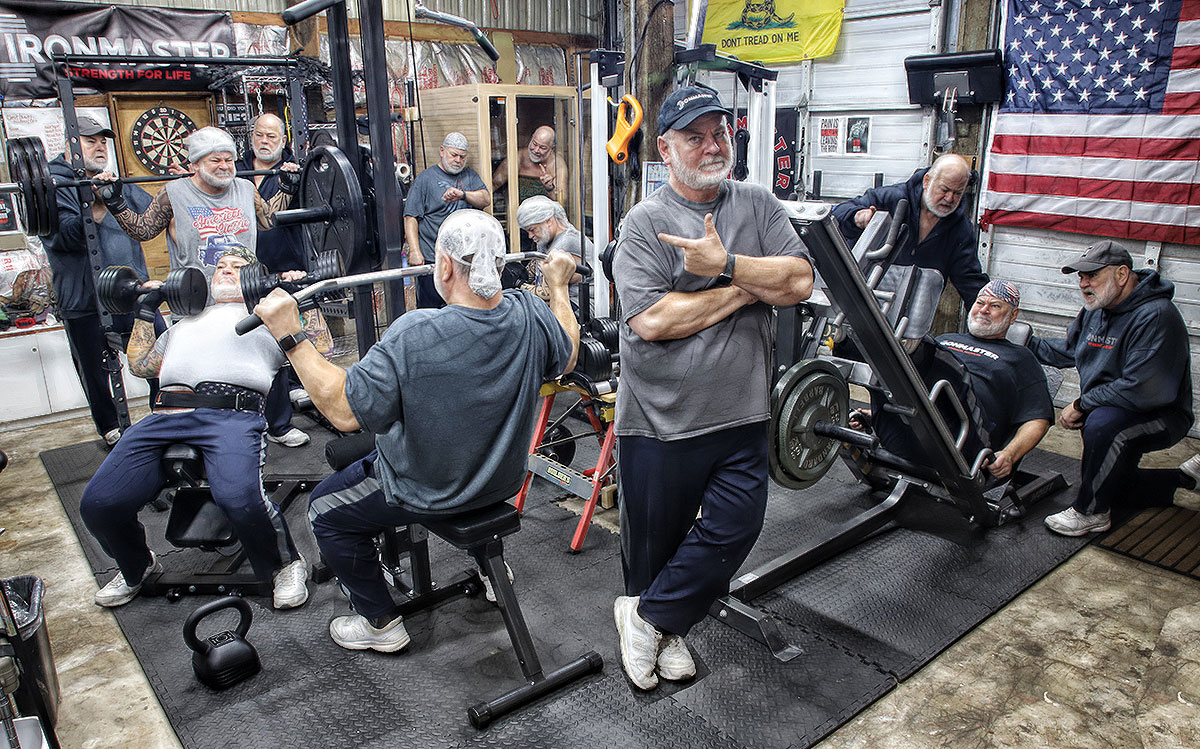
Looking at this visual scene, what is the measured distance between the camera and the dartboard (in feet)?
19.5

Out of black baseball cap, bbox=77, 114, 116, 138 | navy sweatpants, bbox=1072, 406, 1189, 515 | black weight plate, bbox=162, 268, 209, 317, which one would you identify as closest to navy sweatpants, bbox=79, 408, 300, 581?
black weight plate, bbox=162, 268, 209, 317

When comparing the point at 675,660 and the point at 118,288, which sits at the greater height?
the point at 118,288

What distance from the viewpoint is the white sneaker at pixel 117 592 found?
307 centimetres

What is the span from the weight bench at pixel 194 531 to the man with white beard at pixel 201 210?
140 centimetres

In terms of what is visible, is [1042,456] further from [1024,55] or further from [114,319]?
[114,319]

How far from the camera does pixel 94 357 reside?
4484 mm

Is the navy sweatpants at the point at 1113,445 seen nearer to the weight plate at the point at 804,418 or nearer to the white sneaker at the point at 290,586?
the weight plate at the point at 804,418

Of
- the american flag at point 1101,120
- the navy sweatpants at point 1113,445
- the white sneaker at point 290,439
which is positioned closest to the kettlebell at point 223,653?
the white sneaker at point 290,439

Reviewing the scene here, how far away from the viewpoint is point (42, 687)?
7.41 feet

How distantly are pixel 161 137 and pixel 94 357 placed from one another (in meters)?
2.28

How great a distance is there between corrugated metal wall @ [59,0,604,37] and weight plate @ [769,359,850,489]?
5132 mm

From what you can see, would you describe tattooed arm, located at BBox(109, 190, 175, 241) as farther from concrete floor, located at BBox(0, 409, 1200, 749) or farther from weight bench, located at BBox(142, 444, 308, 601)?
weight bench, located at BBox(142, 444, 308, 601)

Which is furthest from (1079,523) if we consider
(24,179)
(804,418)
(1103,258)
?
(24,179)

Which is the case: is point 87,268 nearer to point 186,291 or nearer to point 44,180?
point 44,180
